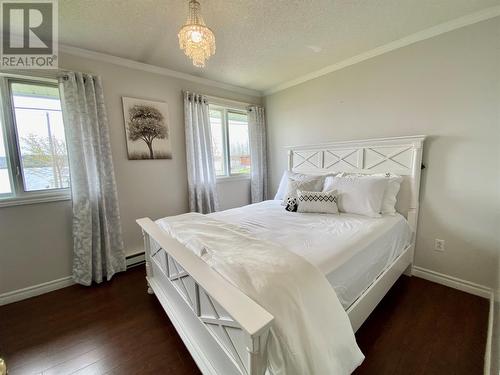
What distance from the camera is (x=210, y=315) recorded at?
3.83ft

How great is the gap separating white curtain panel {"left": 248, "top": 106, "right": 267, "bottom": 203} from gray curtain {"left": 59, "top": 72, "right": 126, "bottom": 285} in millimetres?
2114

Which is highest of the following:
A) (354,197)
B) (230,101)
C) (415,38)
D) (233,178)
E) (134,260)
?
(415,38)

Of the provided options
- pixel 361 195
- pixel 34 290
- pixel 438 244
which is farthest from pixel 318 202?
pixel 34 290

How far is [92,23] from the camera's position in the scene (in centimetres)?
184

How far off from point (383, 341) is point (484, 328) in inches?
31.9

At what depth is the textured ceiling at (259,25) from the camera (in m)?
1.68

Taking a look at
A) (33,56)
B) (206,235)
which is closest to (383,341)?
(206,235)

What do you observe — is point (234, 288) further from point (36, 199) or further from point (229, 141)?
point (229, 141)

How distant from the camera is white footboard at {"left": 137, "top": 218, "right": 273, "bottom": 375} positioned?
0.80m

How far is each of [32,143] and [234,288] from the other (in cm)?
250

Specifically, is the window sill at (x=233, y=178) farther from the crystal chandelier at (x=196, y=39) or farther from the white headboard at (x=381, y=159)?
the crystal chandelier at (x=196, y=39)

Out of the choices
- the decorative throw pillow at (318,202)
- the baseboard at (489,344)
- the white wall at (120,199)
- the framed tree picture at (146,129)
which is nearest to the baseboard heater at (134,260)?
the white wall at (120,199)

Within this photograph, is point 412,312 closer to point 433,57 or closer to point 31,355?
point 433,57

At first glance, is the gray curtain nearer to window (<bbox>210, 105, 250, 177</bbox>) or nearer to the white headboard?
window (<bbox>210, 105, 250, 177</bbox>)
